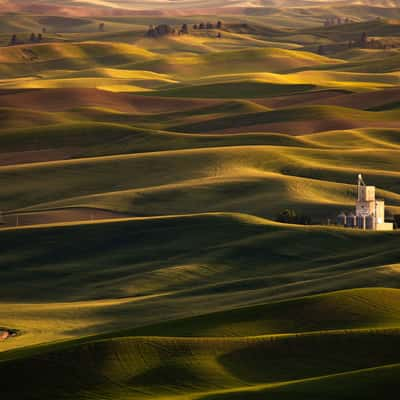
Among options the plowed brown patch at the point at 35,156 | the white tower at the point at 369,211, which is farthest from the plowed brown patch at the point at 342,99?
the white tower at the point at 369,211

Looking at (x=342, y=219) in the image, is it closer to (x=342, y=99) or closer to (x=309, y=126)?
(x=309, y=126)

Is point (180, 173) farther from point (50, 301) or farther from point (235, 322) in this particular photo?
point (235, 322)

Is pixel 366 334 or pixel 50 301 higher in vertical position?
pixel 366 334

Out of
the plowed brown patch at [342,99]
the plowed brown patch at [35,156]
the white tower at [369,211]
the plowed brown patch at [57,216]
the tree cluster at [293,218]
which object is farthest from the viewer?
the plowed brown patch at [342,99]

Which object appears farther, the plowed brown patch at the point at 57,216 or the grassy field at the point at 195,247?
the plowed brown patch at the point at 57,216

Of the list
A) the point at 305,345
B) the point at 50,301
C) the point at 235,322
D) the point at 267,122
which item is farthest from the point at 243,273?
the point at 267,122

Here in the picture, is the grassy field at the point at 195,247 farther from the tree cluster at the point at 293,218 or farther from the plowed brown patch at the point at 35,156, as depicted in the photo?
the tree cluster at the point at 293,218

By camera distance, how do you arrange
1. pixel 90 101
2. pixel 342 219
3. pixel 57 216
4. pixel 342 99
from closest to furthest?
pixel 342 219 < pixel 57 216 < pixel 342 99 < pixel 90 101

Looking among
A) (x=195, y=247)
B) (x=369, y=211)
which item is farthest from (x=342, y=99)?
(x=195, y=247)
